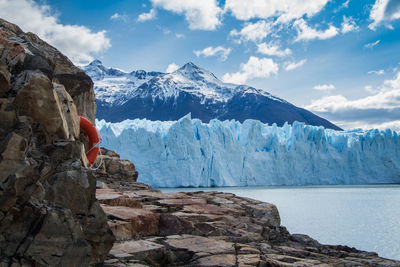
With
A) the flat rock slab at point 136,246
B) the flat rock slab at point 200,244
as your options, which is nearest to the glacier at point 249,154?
the flat rock slab at point 200,244

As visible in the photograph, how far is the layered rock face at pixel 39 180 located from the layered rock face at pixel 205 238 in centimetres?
50

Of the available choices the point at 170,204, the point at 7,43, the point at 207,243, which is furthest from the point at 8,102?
the point at 170,204

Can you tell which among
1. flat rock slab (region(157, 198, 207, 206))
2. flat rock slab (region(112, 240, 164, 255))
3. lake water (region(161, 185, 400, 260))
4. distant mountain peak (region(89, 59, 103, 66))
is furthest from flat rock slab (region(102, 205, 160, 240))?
distant mountain peak (region(89, 59, 103, 66))

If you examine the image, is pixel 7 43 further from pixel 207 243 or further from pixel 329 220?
pixel 329 220

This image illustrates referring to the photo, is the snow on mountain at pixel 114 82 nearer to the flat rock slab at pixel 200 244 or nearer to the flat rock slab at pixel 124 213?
the flat rock slab at pixel 124 213

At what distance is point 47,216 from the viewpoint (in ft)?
8.13

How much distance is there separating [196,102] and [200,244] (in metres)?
78.1

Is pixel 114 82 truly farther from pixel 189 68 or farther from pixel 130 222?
pixel 130 222

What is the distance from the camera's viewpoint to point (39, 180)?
8.63ft

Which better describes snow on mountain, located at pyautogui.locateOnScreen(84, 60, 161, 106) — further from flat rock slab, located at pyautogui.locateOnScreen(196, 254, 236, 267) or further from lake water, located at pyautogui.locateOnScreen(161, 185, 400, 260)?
flat rock slab, located at pyautogui.locateOnScreen(196, 254, 236, 267)

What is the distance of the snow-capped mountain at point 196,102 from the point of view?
7475 centimetres

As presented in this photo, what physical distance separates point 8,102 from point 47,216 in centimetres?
86

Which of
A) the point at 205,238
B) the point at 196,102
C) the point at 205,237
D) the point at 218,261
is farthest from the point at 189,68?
the point at 218,261

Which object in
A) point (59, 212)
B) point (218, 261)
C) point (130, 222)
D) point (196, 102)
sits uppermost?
point (196, 102)
